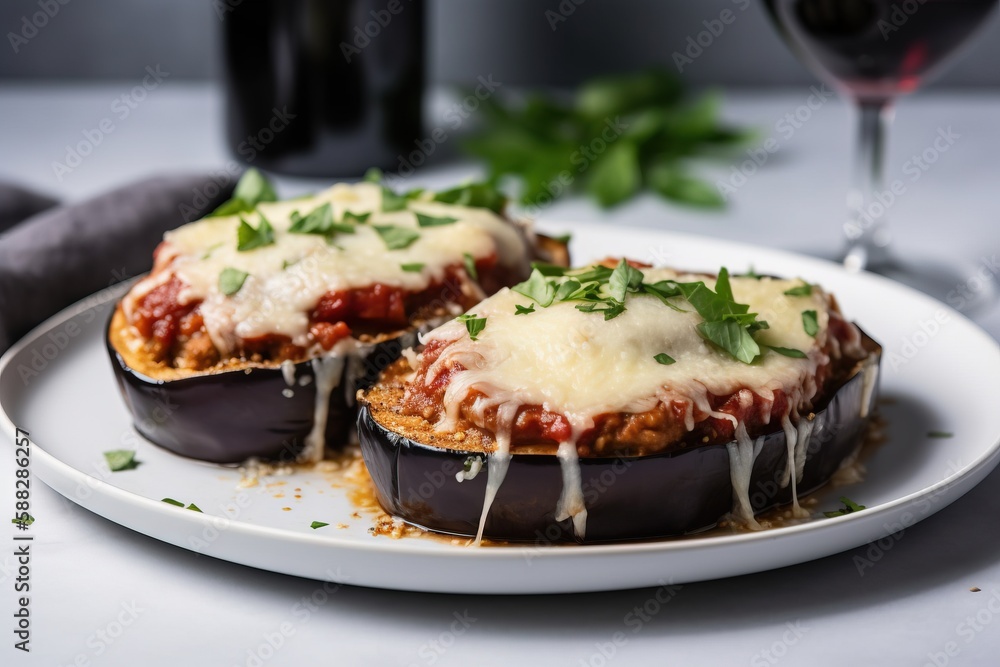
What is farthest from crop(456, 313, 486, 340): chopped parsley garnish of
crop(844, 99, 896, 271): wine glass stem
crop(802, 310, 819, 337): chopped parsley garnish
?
crop(844, 99, 896, 271): wine glass stem

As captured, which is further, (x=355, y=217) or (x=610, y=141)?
(x=610, y=141)

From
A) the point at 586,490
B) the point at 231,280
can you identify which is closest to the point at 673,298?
the point at 586,490

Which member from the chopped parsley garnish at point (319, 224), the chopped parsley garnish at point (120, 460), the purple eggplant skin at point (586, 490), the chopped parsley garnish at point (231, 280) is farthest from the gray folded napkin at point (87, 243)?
A: the purple eggplant skin at point (586, 490)

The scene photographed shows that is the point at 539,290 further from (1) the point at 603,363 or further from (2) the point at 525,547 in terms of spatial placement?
(2) the point at 525,547

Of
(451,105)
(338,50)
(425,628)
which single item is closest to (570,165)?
(338,50)

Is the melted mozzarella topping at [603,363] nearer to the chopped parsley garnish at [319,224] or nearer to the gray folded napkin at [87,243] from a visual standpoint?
the chopped parsley garnish at [319,224]

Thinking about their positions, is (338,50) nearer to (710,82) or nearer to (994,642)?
(710,82)

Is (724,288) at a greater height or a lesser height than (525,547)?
greater
